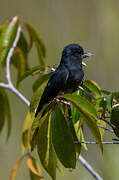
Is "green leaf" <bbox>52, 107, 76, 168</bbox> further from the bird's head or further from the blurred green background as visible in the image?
the blurred green background

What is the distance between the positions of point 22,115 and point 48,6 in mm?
1649

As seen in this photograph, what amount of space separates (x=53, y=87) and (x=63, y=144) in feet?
2.29

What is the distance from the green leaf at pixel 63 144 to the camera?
1482 millimetres

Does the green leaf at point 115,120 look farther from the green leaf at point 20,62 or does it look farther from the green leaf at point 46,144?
the green leaf at point 20,62

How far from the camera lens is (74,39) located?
4816 millimetres

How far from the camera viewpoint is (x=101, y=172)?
13.6 feet

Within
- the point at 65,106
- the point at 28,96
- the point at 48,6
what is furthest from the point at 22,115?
the point at 65,106

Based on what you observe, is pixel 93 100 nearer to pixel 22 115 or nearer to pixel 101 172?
pixel 101 172

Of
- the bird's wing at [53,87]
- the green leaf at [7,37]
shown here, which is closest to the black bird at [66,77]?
the bird's wing at [53,87]

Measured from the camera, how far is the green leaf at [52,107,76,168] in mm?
1482

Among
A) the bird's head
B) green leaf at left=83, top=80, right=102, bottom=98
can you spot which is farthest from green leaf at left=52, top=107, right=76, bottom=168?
the bird's head

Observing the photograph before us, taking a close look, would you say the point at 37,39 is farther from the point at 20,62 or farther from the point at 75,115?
the point at 75,115

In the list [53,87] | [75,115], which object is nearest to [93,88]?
[75,115]

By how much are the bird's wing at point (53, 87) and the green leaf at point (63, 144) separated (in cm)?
60
